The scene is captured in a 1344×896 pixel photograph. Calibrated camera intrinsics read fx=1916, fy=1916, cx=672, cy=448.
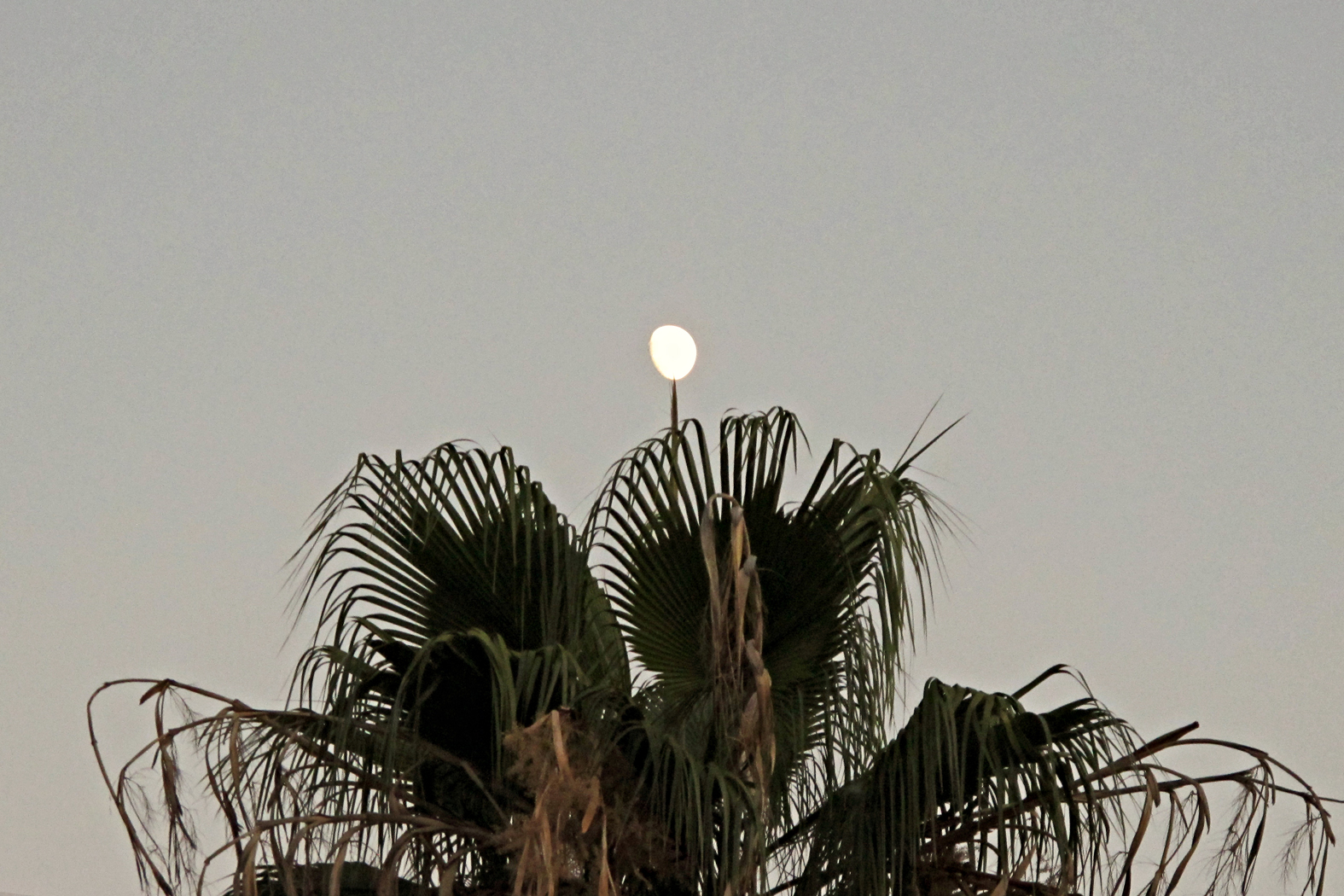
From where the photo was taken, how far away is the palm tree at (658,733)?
5.32 m

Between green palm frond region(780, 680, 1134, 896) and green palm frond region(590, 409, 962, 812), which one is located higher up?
green palm frond region(590, 409, 962, 812)

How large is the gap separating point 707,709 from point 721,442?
92 centimetres

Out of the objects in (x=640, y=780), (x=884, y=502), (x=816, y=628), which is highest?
(x=884, y=502)

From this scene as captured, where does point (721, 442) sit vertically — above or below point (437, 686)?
above

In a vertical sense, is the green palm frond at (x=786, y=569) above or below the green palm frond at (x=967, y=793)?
above

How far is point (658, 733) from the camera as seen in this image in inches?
219

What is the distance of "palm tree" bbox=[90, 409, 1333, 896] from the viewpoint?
17.5 feet

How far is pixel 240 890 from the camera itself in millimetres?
5578

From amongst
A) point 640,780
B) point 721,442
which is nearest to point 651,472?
point 721,442

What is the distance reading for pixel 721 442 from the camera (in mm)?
6230

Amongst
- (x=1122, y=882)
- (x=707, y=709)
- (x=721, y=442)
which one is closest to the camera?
(x=1122, y=882)

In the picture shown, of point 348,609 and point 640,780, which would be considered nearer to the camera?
point 640,780

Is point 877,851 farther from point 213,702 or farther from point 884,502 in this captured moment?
point 213,702

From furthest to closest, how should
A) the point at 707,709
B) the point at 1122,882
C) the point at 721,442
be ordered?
the point at 721,442
the point at 707,709
the point at 1122,882
